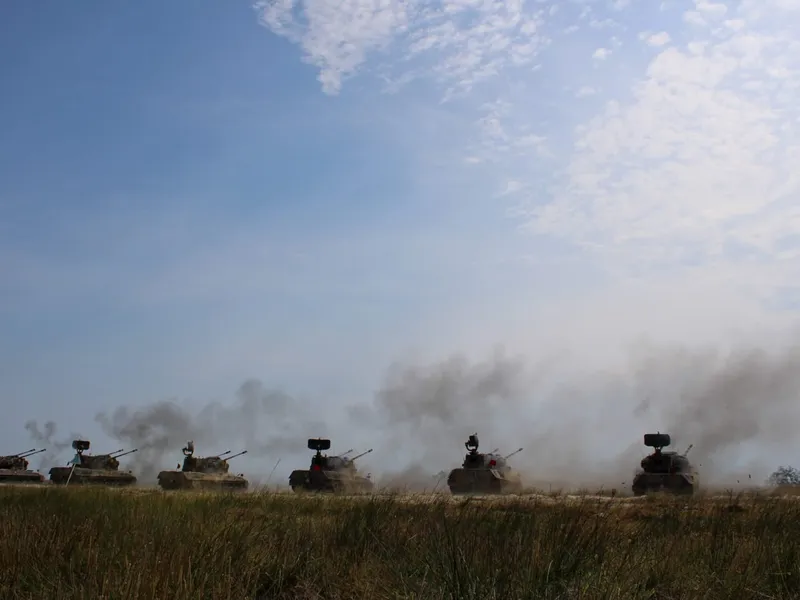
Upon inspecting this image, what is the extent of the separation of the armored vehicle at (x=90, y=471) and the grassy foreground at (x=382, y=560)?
120 ft

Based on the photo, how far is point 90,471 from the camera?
148ft

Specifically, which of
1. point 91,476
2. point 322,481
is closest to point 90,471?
point 91,476

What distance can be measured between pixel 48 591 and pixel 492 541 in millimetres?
4090

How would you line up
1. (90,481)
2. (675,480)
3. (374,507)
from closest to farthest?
(374,507), (675,480), (90,481)

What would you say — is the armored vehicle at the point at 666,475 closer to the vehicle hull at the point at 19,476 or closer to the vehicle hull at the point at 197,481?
the vehicle hull at the point at 197,481

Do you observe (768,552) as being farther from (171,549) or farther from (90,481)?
(90,481)

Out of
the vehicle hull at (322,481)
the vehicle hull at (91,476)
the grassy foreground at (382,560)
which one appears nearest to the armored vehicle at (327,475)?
the vehicle hull at (322,481)

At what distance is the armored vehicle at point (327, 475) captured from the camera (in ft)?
136

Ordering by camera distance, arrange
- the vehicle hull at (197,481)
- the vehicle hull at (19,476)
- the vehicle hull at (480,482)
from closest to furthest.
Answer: the vehicle hull at (480,482)
the vehicle hull at (197,481)
the vehicle hull at (19,476)

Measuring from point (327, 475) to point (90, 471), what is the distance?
14174 millimetres

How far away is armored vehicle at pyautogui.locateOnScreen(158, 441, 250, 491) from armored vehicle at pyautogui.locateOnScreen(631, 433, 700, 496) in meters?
19.7

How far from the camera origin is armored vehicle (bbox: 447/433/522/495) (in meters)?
38.7

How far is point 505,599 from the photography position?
6.02 meters

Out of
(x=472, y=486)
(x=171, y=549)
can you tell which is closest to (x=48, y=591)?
(x=171, y=549)
